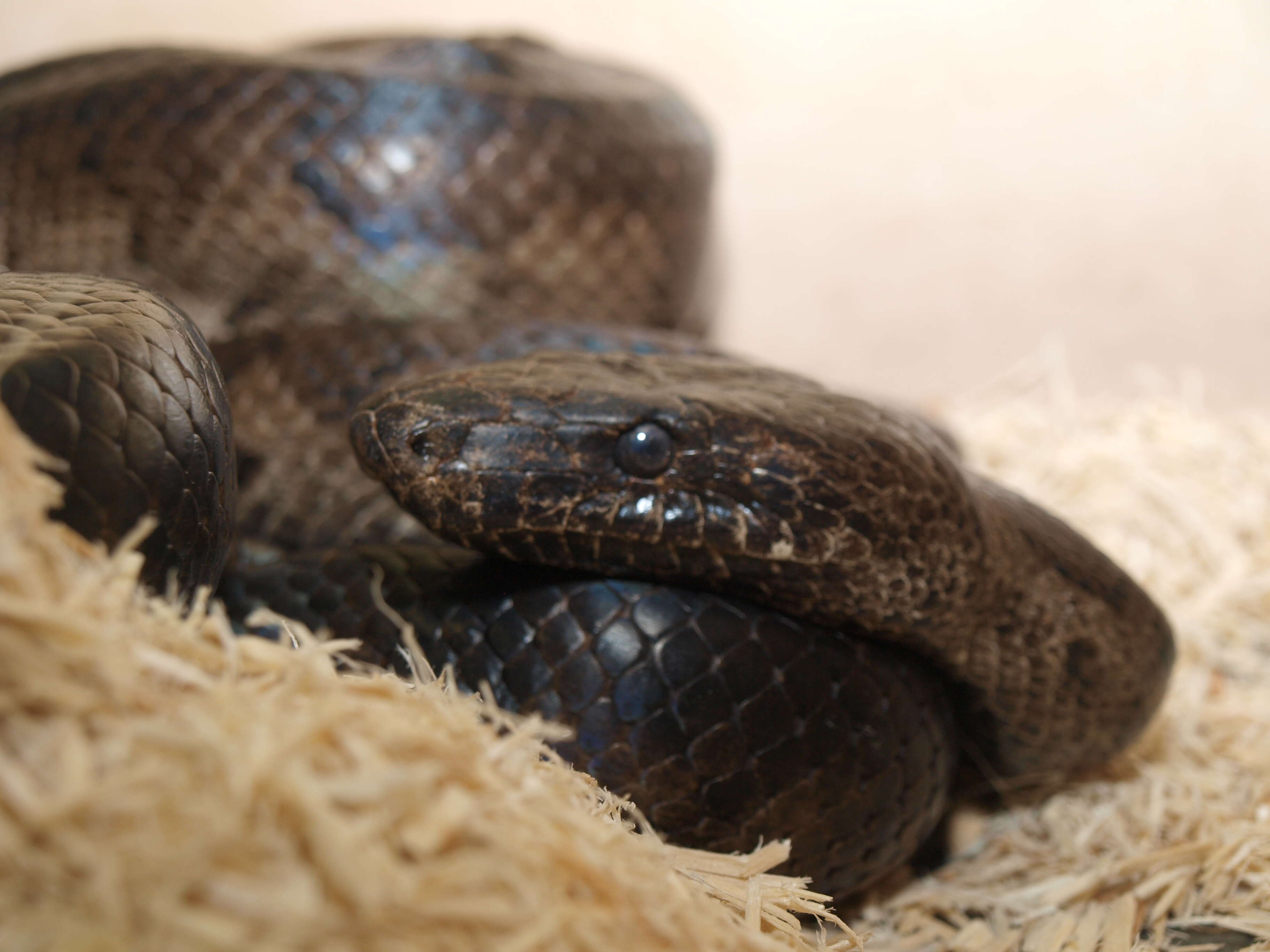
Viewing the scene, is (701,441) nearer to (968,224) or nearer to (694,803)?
(694,803)

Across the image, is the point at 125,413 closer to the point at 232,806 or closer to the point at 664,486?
the point at 232,806

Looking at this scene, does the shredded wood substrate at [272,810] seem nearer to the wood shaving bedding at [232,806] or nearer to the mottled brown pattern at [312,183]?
the wood shaving bedding at [232,806]

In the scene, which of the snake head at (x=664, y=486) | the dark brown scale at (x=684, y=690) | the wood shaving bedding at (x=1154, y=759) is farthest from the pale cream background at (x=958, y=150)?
the dark brown scale at (x=684, y=690)

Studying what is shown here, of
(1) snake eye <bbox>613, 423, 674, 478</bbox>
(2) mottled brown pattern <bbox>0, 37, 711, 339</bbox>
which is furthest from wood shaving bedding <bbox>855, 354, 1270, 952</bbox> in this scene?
(2) mottled brown pattern <bbox>0, 37, 711, 339</bbox>

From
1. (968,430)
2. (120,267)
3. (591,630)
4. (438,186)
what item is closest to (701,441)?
(591,630)

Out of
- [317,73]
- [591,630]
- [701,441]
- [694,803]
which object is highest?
[317,73]

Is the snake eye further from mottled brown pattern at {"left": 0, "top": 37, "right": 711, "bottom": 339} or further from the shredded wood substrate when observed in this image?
mottled brown pattern at {"left": 0, "top": 37, "right": 711, "bottom": 339}

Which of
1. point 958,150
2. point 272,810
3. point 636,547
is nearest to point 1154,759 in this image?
point 636,547
